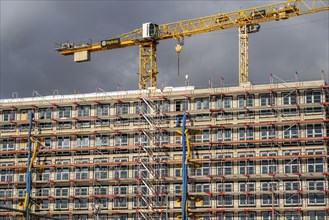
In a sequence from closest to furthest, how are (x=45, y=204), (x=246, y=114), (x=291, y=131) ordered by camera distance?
(x=291, y=131) → (x=246, y=114) → (x=45, y=204)

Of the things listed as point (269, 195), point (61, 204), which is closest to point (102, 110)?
point (61, 204)

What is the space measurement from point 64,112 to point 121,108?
432 inches

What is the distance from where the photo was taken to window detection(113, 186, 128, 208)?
118m

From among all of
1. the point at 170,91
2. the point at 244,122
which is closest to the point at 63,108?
the point at 170,91

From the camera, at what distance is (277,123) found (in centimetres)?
11081

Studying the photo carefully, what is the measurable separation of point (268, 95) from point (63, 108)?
36.6 m

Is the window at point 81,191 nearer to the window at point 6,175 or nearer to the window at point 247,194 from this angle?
the window at point 6,175

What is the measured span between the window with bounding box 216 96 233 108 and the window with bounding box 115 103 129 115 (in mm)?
16124

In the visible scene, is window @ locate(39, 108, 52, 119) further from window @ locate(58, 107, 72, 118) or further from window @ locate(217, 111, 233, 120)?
window @ locate(217, 111, 233, 120)

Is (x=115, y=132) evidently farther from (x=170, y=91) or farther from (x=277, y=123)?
(x=277, y=123)

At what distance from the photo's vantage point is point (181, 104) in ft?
388

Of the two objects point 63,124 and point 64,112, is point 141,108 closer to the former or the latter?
point 64,112

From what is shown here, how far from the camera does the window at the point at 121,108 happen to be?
12169cm

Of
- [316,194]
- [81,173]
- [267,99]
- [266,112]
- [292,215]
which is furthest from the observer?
[81,173]
